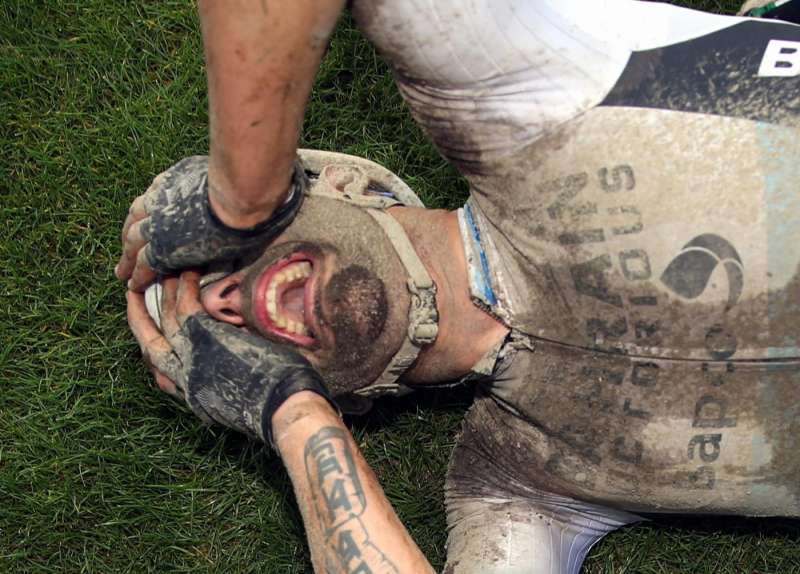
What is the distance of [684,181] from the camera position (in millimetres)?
2123

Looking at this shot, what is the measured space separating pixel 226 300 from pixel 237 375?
23 cm

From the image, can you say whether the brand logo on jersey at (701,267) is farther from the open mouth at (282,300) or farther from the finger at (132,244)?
the finger at (132,244)

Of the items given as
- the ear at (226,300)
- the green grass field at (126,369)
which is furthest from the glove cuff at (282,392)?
the green grass field at (126,369)

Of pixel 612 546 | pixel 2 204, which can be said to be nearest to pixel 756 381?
pixel 612 546

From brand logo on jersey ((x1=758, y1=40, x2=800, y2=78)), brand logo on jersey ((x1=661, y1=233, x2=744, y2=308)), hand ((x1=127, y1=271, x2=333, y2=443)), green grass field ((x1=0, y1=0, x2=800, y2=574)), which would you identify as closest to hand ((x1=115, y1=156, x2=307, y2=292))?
hand ((x1=127, y1=271, x2=333, y2=443))

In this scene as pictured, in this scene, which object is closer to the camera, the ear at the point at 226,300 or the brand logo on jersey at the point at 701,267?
the brand logo on jersey at the point at 701,267

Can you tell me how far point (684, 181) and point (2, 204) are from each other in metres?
2.23

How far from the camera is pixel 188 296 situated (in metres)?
2.37

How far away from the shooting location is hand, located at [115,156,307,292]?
2.19 meters

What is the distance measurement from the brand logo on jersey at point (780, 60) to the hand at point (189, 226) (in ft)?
3.83

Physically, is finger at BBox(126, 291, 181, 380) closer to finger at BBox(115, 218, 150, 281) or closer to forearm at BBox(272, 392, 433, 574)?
finger at BBox(115, 218, 150, 281)

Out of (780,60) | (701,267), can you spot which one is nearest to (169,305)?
(701,267)

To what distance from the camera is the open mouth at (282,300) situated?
2.33 m

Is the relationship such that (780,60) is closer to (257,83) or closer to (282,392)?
(257,83)
